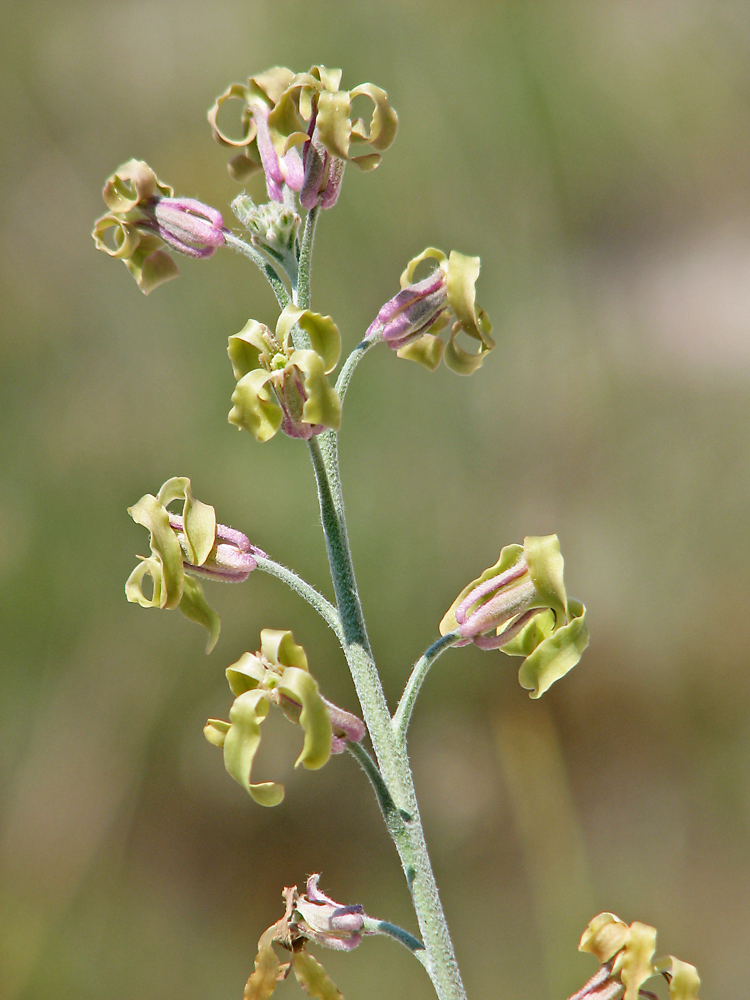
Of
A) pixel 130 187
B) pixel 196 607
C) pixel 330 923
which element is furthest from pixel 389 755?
pixel 130 187

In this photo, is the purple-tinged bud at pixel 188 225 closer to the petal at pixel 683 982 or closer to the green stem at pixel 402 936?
the green stem at pixel 402 936

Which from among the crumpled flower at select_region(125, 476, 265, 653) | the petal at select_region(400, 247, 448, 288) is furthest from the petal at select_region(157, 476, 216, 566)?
the petal at select_region(400, 247, 448, 288)

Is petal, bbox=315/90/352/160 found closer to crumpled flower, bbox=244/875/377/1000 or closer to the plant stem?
the plant stem

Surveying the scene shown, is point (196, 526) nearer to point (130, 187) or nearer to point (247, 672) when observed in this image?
point (247, 672)

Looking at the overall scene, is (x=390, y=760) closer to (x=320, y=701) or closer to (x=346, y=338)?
(x=320, y=701)

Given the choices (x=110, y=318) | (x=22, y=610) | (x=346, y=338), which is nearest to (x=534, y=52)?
(x=346, y=338)

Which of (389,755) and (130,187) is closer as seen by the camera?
(389,755)
